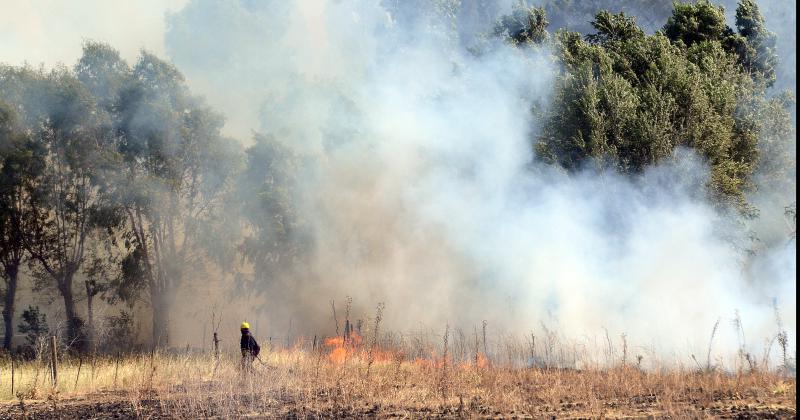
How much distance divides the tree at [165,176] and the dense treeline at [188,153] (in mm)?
57

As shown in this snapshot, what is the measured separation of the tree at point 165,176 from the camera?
3130 centimetres

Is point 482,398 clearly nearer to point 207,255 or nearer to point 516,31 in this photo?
point 207,255

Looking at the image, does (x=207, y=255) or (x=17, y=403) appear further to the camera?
(x=207, y=255)

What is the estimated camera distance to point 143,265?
3159 centimetres

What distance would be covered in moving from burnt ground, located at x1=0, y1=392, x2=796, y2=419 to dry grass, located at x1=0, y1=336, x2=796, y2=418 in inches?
0.9

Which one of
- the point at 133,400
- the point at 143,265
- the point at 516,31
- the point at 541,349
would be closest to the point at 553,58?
the point at 516,31

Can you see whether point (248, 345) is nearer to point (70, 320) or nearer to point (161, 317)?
point (161, 317)

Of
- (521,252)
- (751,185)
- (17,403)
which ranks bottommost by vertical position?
(17,403)

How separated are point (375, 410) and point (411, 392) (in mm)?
2053

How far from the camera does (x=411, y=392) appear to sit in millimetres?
16781

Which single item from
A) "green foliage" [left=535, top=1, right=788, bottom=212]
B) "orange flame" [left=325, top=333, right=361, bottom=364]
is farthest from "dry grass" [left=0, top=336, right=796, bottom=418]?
"green foliage" [left=535, top=1, right=788, bottom=212]

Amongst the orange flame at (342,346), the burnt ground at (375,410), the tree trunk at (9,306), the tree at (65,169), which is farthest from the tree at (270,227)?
the burnt ground at (375,410)

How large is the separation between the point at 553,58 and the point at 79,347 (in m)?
21.8

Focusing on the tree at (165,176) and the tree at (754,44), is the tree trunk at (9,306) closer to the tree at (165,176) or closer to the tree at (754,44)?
the tree at (165,176)
